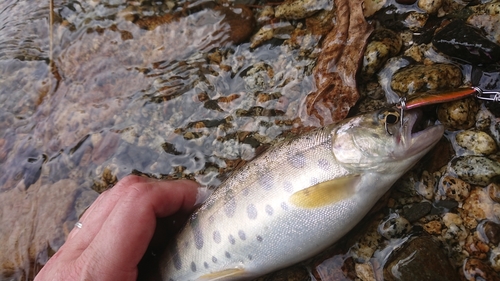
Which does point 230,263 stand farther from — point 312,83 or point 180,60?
point 180,60

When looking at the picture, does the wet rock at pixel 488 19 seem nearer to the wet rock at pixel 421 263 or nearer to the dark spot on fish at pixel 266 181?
the wet rock at pixel 421 263

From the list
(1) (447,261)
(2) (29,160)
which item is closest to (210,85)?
(2) (29,160)

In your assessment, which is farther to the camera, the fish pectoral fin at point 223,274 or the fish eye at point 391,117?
the fish pectoral fin at point 223,274

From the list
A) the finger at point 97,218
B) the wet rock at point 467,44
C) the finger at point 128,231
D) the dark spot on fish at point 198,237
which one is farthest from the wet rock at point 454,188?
the finger at point 97,218

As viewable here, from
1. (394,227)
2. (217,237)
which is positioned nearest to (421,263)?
(394,227)

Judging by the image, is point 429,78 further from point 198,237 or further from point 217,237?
point 198,237
